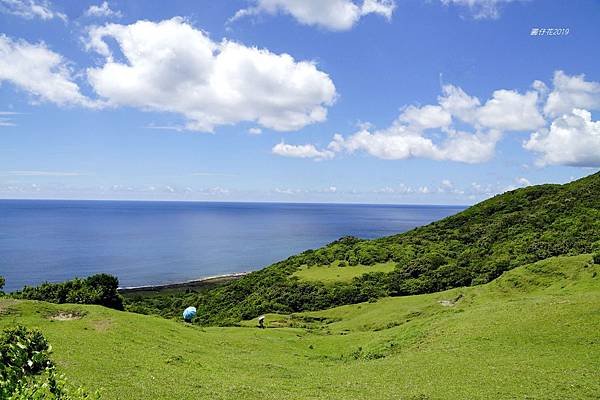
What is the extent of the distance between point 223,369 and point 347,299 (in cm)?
4396

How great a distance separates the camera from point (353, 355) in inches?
1253

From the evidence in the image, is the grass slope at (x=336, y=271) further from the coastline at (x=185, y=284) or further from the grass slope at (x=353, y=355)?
the grass slope at (x=353, y=355)

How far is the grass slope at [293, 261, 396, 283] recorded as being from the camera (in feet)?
255

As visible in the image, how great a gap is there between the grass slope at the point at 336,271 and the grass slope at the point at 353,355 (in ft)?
125

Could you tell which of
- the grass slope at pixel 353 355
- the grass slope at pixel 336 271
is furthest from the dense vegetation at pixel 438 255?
the grass slope at pixel 353 355

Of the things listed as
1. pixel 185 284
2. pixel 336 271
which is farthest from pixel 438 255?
pixel 185 284

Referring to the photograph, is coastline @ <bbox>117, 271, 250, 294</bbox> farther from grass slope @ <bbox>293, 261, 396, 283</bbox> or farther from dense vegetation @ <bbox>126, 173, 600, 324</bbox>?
grass slope @ <bbox>293, 261, 396, 283</bbox>

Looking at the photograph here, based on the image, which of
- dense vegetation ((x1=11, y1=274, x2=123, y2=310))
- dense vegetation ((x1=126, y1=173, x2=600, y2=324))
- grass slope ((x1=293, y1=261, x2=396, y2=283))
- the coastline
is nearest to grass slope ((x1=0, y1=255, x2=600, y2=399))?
dense vegetation ((x1=11, y1=274, x2=123, y2=310))

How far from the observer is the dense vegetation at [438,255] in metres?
67.1

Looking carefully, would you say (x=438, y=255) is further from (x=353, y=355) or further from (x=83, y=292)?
(x=83, y=292)

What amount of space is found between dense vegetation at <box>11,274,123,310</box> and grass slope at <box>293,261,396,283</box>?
41.5m

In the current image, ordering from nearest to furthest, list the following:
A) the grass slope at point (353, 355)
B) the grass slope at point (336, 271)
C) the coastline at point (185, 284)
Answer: the grass slope at point (353, 355)
the grass slope at point (336, 271)
the coastline at point (185, 284)

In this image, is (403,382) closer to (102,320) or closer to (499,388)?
(499,388)

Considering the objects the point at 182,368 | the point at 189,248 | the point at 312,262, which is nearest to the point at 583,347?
the point at 182,368
